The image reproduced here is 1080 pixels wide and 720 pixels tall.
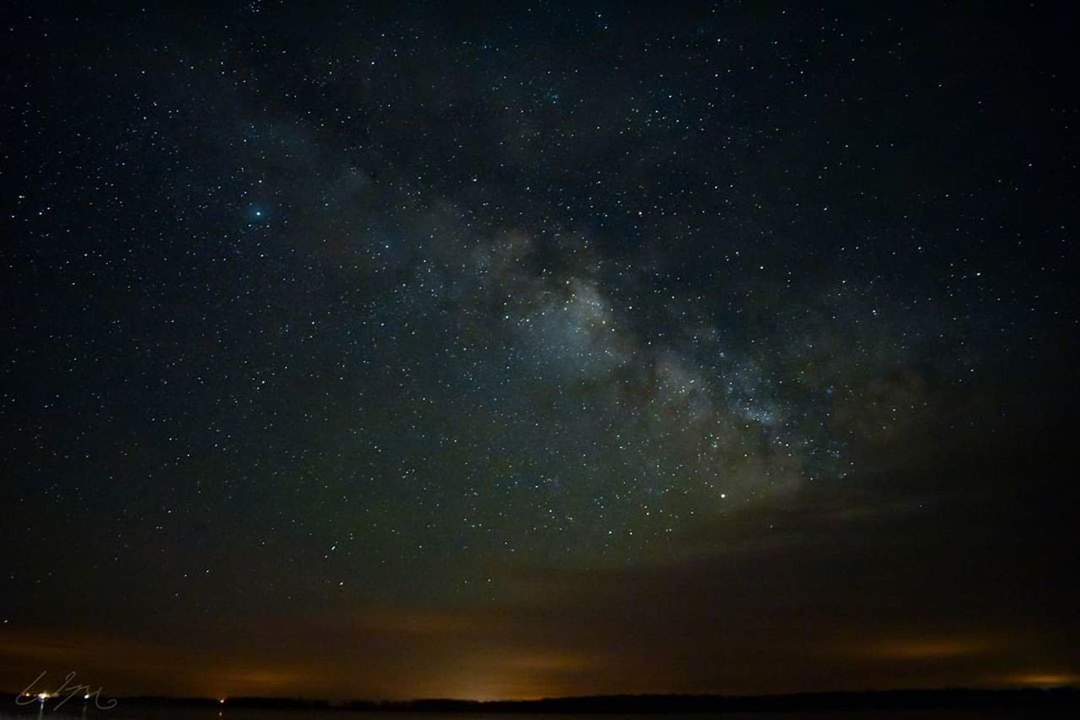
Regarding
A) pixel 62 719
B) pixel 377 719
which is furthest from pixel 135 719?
pixel 377 719

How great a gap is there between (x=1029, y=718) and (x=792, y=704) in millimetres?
58312

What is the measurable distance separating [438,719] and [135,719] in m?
55.8

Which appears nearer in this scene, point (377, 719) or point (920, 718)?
point (920, 718)

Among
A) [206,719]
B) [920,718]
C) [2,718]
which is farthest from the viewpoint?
[920,718]

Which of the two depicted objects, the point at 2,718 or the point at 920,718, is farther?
the point at 920,718

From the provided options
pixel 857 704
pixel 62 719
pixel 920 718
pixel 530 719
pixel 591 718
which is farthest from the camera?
pixel 591 718

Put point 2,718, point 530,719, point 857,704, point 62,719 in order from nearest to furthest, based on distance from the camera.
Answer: point 2,718, point 62,719, point 530,719, point 857,704

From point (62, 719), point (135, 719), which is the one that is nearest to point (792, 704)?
point (135, 719)

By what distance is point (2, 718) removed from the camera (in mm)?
37656

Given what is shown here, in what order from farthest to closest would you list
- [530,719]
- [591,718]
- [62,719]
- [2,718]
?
[591,718] < [530,719] < [62,719] < [2,718]

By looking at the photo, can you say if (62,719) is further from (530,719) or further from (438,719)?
(438,719)

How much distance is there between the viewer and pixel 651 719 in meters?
86.8

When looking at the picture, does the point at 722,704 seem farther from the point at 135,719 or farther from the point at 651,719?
the point at 135,719

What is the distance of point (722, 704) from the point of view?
4476 inches
